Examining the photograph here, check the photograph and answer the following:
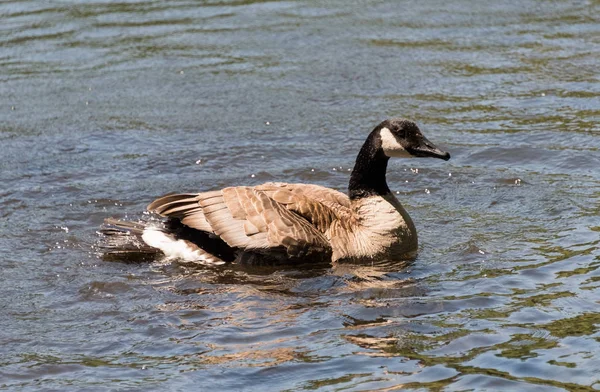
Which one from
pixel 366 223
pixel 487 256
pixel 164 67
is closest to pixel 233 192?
pixel 366 223

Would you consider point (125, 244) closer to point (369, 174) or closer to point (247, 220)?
point (247, 220)

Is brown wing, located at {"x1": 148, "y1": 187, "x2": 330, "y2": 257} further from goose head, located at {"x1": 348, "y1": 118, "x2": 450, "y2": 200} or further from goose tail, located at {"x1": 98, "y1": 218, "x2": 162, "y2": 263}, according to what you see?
goose head, located at {"x1": 348, "y1": 118, "x2": 450, "y2": 200}

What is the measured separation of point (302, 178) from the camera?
1172 cm

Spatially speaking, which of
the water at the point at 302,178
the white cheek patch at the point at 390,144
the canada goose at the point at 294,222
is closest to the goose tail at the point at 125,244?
the canada goose at the point at 294,222

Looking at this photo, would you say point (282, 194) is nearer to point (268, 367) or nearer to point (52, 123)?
point (268, 367)

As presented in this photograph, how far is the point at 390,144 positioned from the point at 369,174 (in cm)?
37

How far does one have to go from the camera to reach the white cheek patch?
9852 millimetres

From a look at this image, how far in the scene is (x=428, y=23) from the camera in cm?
1641

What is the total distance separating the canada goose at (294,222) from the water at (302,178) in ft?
0.69

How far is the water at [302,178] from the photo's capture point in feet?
24.7

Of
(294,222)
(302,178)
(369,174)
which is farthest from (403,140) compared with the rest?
(302,178)

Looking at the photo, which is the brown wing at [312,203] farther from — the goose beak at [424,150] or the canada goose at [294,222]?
the goose beak at [424,150]

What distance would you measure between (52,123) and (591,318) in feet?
25.5

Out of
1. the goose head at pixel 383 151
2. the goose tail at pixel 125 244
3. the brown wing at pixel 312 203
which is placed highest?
the goose head at pixel 383 151
